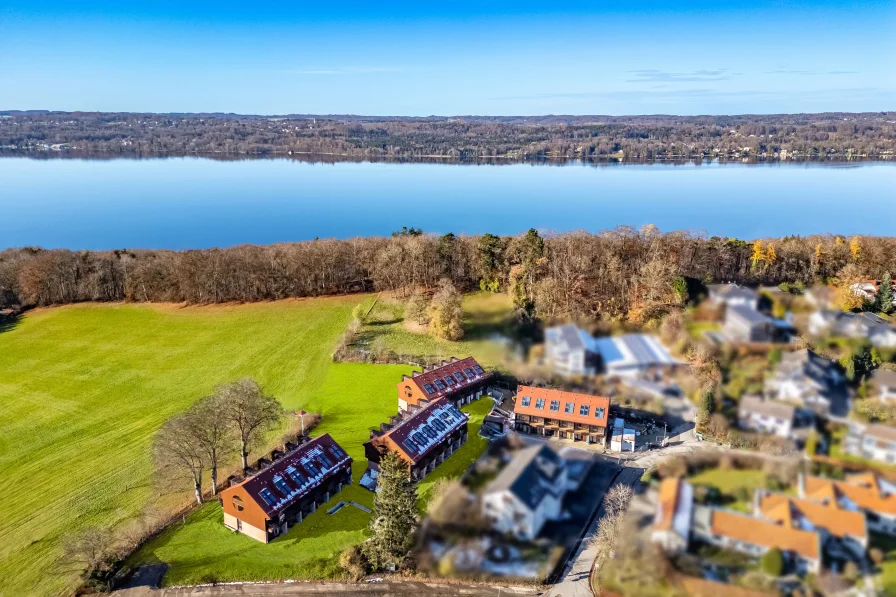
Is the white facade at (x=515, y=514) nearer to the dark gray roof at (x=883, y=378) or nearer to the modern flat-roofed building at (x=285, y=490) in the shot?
the modern flat-roofed building at (x=285, y=490)

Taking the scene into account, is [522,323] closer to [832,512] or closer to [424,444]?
[424,444]

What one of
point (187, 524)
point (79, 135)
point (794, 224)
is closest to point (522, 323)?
point (187, 524)

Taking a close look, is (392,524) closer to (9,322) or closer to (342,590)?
(342,590)

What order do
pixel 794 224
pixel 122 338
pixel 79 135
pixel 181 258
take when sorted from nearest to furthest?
pixel 122 338 < pixel 181 258 < pixel 794 224 < pixel 79 135

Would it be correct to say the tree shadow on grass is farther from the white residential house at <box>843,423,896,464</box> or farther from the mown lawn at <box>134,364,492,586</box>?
the white residential house at <box>843,423,896,464</box>

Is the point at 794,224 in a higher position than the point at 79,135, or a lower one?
lower

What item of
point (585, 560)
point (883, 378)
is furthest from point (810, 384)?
point (585, 560)
